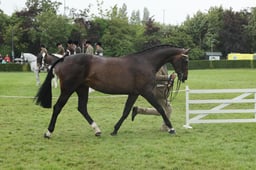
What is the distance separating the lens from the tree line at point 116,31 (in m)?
62.2

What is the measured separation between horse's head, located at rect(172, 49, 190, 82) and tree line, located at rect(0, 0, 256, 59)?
47.5 metres

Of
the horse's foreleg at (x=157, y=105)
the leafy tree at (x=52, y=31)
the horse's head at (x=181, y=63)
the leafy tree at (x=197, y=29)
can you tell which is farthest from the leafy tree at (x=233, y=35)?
the horse's foreleg at (x=157, y=105)

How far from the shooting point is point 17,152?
25.2 feet

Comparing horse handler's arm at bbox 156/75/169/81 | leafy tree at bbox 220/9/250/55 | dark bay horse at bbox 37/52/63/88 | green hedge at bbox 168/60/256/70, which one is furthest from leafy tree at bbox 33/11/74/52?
horse handler's arm at bbox 156/75/169/81

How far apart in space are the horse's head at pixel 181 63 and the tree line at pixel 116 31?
47.5 metres

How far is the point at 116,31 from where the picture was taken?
6444 cm

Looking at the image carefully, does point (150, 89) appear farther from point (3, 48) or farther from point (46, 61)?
point (3, 48)

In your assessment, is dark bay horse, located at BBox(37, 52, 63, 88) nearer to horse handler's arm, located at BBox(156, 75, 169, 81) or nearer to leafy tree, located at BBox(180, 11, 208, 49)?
horse handler's arm, located at BBox(156, 75, 169, 81)

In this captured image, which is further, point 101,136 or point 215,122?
point 215,122

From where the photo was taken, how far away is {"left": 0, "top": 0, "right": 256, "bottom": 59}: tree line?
62.2m

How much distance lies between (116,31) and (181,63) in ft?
182

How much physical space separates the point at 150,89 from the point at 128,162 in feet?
8.65

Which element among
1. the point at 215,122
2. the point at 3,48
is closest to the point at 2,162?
the point at 215,122

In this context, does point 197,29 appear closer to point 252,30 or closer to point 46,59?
point 252,30
